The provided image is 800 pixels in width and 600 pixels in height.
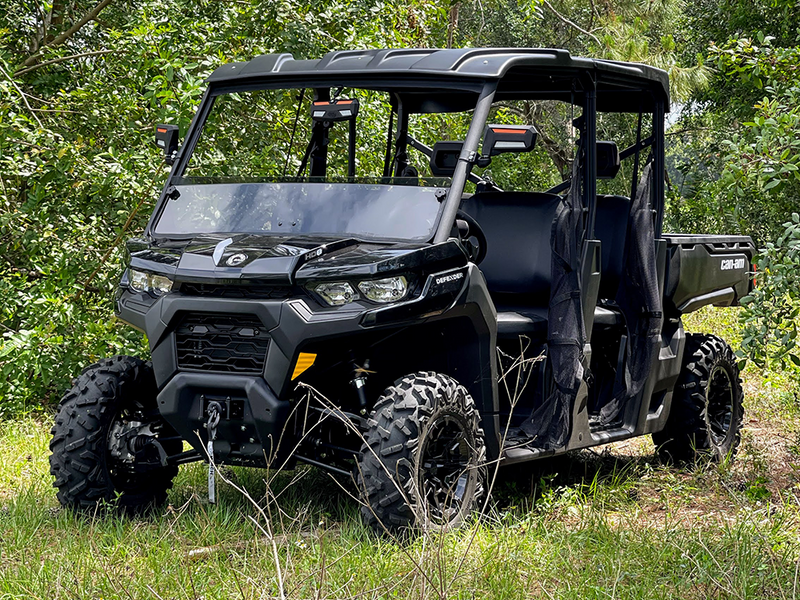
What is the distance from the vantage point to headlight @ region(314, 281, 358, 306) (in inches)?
167

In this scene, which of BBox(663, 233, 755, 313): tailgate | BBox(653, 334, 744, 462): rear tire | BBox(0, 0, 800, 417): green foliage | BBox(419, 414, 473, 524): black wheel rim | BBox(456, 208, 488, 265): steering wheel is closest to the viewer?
BBox(419, 414, 473, 524): black wheel rim

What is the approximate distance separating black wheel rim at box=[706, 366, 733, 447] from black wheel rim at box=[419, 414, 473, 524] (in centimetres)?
254

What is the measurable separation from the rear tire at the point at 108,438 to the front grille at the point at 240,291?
70 cm

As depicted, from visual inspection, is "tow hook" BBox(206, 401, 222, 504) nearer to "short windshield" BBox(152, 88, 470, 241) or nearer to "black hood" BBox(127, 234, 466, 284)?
"black hood" BBox(127, 234, 466, 284)

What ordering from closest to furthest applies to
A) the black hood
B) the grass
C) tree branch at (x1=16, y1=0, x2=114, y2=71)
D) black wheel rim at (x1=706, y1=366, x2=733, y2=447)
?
the grass → the black hood → black wheel rim at (x1=706, y1=366, x2=733, y2=447) → tree branch at (x1=16, y1=0, x2=114, y2=71)

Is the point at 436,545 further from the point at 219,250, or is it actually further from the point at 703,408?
the point at 703,408

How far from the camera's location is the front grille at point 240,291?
4.28 m

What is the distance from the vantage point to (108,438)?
16.0 feet

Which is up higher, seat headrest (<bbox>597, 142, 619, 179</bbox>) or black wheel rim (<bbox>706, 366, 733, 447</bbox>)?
seat headrest (<bbox>597, 142, 619, 179</bbox>)

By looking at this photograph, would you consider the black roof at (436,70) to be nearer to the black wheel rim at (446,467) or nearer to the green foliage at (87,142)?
the black wheel rim at (446,467)

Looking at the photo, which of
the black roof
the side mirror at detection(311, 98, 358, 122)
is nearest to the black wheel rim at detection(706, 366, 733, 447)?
the black roof

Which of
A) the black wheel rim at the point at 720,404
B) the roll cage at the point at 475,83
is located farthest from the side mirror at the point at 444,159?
the black wheel rim at the point at 720,404

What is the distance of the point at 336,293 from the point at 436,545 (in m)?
1.04

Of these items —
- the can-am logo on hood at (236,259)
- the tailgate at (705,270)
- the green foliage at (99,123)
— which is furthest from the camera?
the green foliage at (99,123)
